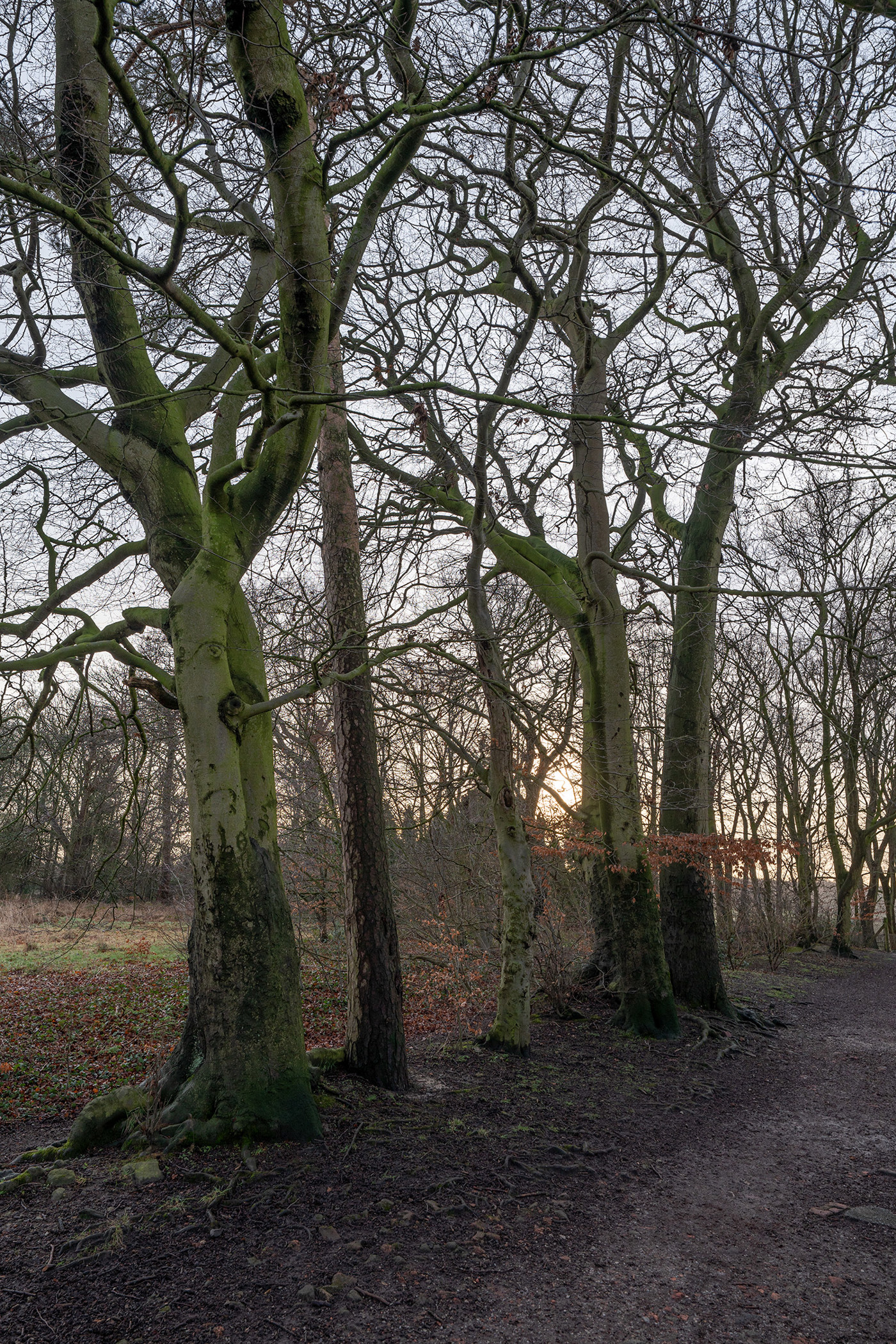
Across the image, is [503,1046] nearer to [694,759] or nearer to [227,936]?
[227,936]

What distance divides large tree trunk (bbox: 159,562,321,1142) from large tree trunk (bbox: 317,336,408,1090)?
104cm

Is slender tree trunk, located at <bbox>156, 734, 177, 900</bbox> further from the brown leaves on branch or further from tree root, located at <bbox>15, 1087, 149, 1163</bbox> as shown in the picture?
tree root, located at <bbox>15, 1087, 149, 1163</bbox>

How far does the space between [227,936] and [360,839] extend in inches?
63.6

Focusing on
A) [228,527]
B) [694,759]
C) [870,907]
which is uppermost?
[228,527]

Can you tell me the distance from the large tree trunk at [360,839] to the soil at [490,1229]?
1.26 feet

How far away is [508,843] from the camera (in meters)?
6.77

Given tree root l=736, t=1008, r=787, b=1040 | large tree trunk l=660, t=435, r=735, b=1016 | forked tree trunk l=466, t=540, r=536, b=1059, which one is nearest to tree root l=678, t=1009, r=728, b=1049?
large tree trunk l=660, t=435, r=735, b=1016

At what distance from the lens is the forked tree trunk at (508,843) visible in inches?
265

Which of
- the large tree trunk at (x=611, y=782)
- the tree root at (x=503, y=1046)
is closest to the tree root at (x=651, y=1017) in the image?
the large tree trunk at (x=611, y=782)

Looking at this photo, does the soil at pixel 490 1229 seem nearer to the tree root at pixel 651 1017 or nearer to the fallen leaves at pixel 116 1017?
the fallen leaves at pixel 116 1017

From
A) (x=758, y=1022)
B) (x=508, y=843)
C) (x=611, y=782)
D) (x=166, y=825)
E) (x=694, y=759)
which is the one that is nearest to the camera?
(x=508, y=843)

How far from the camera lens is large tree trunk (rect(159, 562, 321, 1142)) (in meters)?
4.57

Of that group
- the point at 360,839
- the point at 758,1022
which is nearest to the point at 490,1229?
the point at 360,839

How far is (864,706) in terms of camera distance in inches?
666
